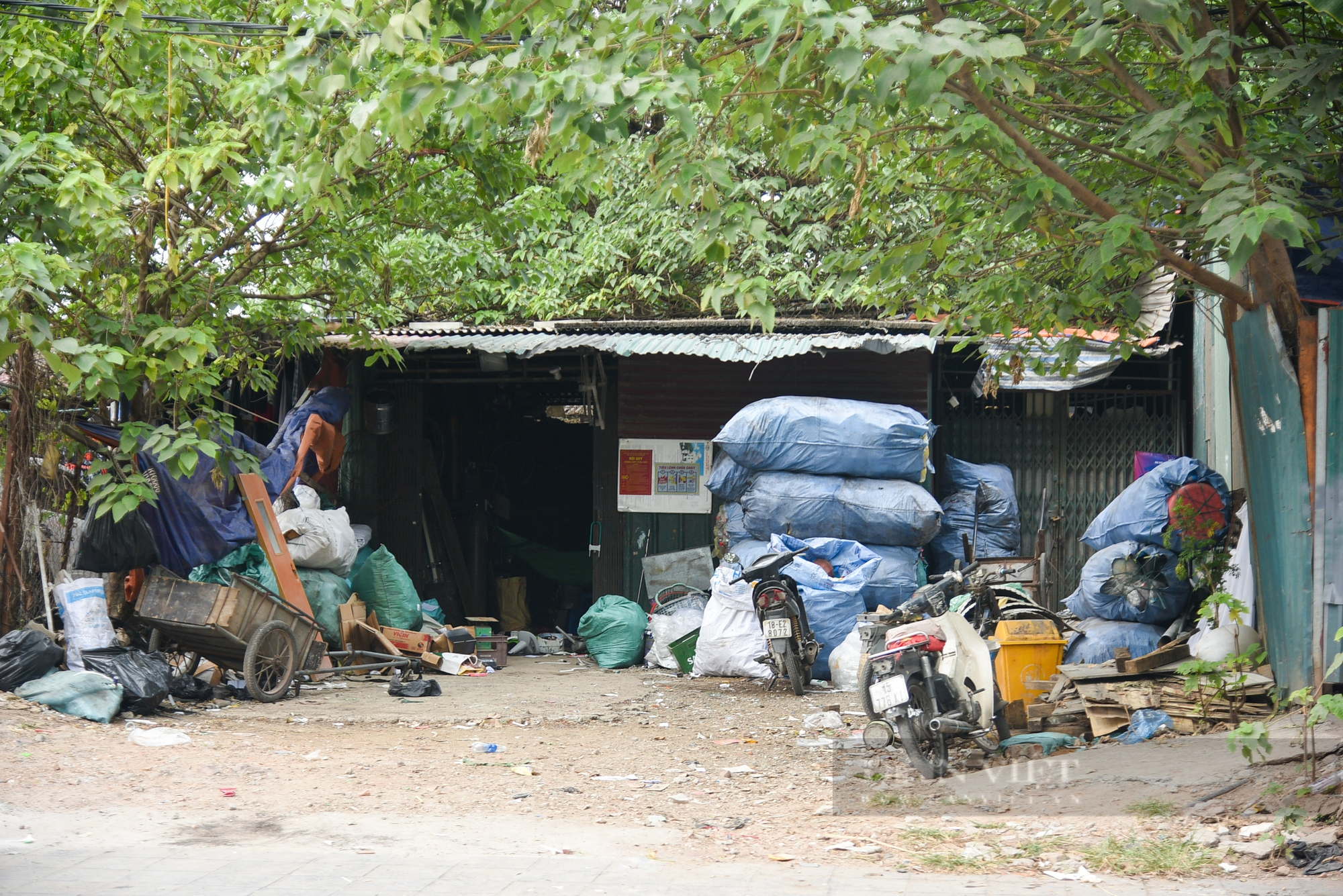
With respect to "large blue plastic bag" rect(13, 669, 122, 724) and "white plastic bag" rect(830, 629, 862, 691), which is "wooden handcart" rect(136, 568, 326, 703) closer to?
"large blue plastic bag" rect(13, 669, 122, 724)

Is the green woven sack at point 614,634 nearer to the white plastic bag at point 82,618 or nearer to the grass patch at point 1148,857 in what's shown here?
the white plastic bag at point 82,618

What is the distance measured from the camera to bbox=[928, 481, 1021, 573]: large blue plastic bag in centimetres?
1057

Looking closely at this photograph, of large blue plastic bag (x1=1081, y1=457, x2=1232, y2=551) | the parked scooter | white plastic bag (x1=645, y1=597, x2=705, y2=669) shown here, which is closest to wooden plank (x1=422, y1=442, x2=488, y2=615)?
white plastic bag (x1=645, y1=597, x2=705, y2=669)

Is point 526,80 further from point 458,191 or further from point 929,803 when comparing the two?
point 458,191

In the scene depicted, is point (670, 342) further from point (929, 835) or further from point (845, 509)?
point (929, 835)

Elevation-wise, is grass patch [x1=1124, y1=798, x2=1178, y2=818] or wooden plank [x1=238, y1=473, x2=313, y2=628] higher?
wooden plank [x1=238, y1=473, x2=313, y2=628]

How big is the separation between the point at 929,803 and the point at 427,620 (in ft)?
21.6

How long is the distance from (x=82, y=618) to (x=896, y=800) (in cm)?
499

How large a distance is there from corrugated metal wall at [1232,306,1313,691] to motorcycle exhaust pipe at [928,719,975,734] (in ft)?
5.61

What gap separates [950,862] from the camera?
4.08m

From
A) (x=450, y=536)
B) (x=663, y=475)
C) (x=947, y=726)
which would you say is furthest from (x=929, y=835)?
(x=450, y=536)

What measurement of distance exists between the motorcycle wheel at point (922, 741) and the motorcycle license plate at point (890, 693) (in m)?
0.10

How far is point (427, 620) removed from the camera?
1069cm

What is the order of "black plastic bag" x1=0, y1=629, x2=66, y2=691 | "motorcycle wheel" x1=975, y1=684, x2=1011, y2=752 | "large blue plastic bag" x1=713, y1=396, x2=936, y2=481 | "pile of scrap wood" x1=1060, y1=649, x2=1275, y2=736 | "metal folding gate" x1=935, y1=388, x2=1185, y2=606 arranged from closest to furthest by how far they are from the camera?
"motorcycle wheel" x1=975, y1=684, x2=1011, y2=752, "pile of scrap wood" x1=1060, y1=649, x2=1275, y2=736, "black plastic bag" x1=0, y1=629, x2=66, y2=691, "large blue plastic bag" x1=713, y1=396, x2=936, y2=481, "metal folding gate" x1=935, y1=388, x2=1185, y2=606
